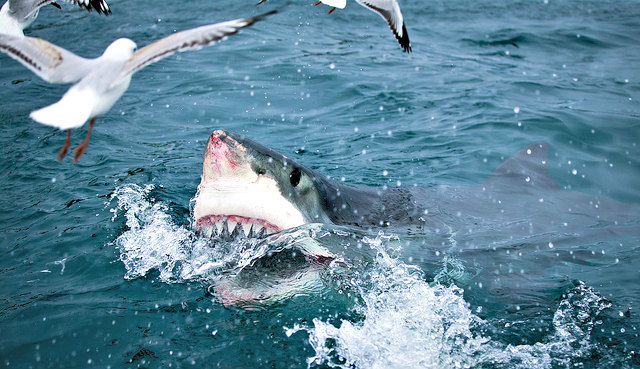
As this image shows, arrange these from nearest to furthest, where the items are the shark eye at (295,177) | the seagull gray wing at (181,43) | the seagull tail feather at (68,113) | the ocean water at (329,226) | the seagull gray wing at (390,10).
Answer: the seagull tail feather at (68,113)
the seagull gray wing at (181,43)
the ocean water at (329,226)
the shark eye at (295,177)
the seagull gray wing at (390,10)

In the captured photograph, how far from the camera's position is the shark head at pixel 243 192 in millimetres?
2664

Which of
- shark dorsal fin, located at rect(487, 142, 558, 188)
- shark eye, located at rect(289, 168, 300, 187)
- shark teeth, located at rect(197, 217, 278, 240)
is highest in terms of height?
shark eye, located at rect(289, 168, 300, 187)

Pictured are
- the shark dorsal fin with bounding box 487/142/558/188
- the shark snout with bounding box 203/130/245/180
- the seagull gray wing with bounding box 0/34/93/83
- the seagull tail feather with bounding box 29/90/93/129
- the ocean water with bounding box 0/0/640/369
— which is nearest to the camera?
the seagull tail feather with bounding box 29/90/93/129

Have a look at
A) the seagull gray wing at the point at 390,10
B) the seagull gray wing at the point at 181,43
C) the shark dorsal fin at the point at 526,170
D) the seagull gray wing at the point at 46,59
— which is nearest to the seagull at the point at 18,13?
the seagull gray wing at the point at 46,59

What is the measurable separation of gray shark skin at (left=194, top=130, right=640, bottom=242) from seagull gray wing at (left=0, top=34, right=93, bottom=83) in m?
0.63

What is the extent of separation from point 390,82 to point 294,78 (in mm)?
1057

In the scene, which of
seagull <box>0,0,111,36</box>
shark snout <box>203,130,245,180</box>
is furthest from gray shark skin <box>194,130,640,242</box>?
seagull <box>0,0,111,36</box>

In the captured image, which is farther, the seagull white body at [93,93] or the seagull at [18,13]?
the seagull at [18,13]

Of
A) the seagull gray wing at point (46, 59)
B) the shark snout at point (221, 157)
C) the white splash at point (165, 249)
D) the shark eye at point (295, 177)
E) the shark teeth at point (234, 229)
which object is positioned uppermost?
the seagull gray wing at point (46, 59)

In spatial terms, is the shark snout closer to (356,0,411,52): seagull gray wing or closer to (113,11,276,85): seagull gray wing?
(113,11,276,85): seagull gray wing

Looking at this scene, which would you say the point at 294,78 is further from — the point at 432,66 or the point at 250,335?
the point at 250,335

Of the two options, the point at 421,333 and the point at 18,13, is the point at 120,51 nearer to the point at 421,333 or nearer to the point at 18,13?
the point at 18,13

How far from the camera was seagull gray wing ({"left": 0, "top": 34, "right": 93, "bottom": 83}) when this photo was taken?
7.24ft

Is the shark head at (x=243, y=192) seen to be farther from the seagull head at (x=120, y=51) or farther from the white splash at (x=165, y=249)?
the seagull head at (x=120, y=51)
